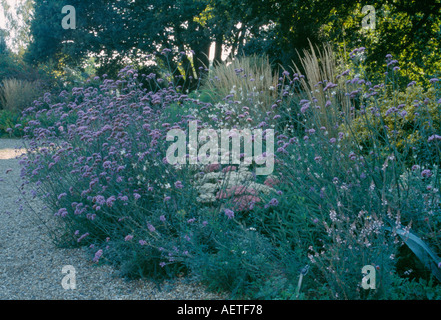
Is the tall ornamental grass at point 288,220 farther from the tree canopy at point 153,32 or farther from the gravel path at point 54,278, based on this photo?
the tree canopy at point 153,32

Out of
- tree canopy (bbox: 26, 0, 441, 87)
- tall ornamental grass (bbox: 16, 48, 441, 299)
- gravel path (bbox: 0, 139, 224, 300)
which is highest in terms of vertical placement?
tree canopy (bbox: 26, 0, 441, 87)

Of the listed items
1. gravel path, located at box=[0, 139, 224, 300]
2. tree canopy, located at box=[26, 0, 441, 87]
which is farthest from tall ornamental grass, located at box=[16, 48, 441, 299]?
tree canopy, located at box=[26, 0, 441, 87]

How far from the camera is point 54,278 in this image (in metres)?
2.81

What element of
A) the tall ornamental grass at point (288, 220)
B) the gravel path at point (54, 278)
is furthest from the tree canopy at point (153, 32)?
the gravel path at point (54, 278)

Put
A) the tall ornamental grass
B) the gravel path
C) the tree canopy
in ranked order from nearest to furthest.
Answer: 1. the tall ornamental grass
2. the gravel path
3. the tree canopy

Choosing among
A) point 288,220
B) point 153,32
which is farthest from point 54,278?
point 153,32

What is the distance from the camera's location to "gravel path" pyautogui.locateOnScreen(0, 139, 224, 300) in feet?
8.20

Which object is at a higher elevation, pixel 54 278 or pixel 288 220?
pixel 288 220

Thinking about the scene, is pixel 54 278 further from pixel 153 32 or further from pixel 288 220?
pixel 153 32

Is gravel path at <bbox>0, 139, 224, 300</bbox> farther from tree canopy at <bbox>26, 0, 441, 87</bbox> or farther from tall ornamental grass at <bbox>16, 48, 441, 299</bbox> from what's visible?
tree canopy at <bbox>26, 0, 441, 87</bbox>

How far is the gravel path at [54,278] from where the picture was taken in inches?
98.4
